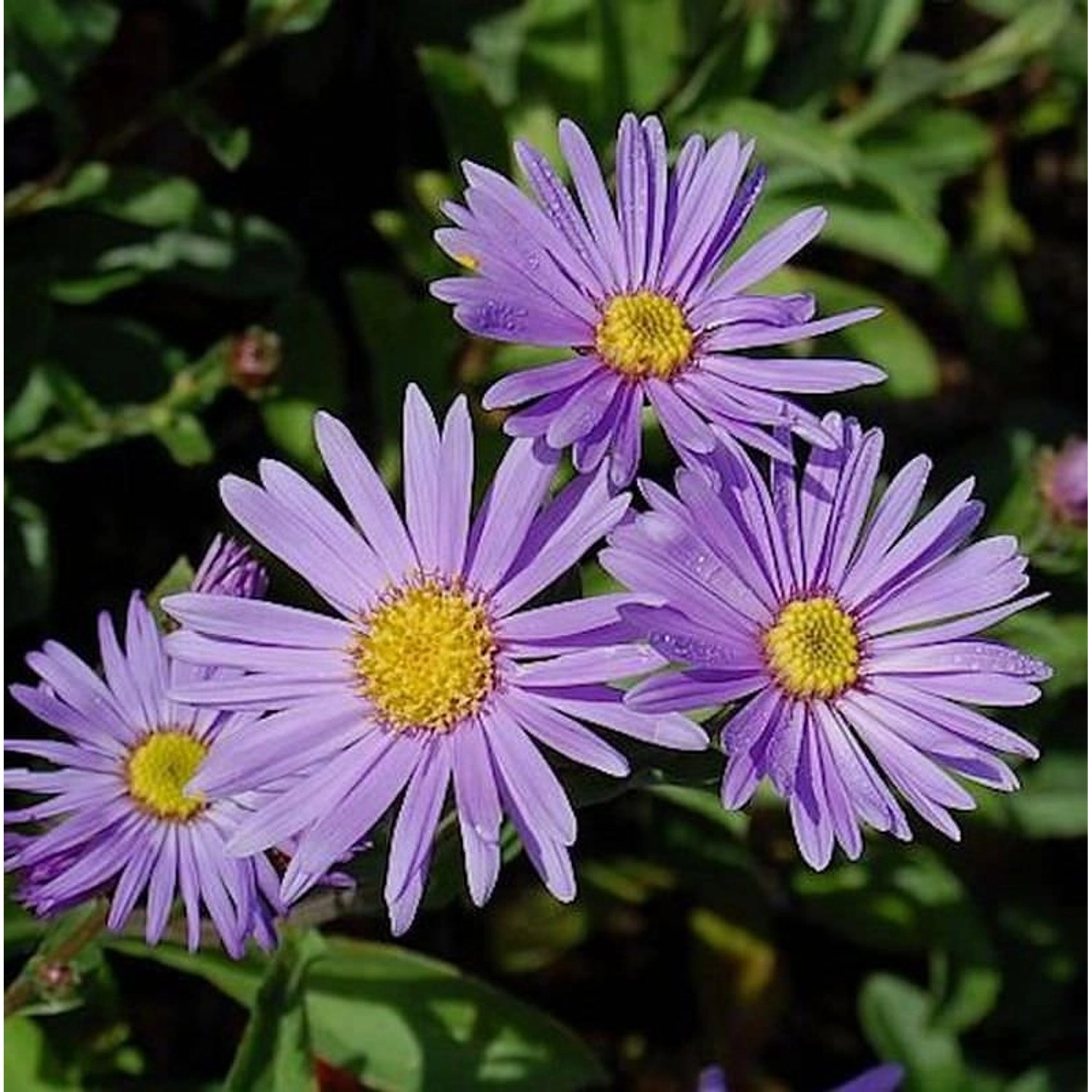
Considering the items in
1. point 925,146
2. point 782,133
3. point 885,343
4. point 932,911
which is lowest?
point 932,911

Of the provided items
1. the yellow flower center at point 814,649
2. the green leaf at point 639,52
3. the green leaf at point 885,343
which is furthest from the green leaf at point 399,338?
the yellow flower center at point 814,649

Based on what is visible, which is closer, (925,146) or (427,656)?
(427,656)

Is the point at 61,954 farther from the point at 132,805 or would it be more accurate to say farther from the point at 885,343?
the point at 885,343

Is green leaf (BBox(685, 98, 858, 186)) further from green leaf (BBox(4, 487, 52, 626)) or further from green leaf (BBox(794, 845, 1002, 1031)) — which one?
green leaf (BBox(4, 487, 52, 626))

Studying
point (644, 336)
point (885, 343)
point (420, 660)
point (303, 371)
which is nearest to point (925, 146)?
point (885, 343)

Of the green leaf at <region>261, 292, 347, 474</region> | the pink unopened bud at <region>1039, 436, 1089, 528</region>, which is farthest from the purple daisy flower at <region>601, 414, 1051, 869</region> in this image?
the green leaf at <region>261, 292, 347, 474</region>
